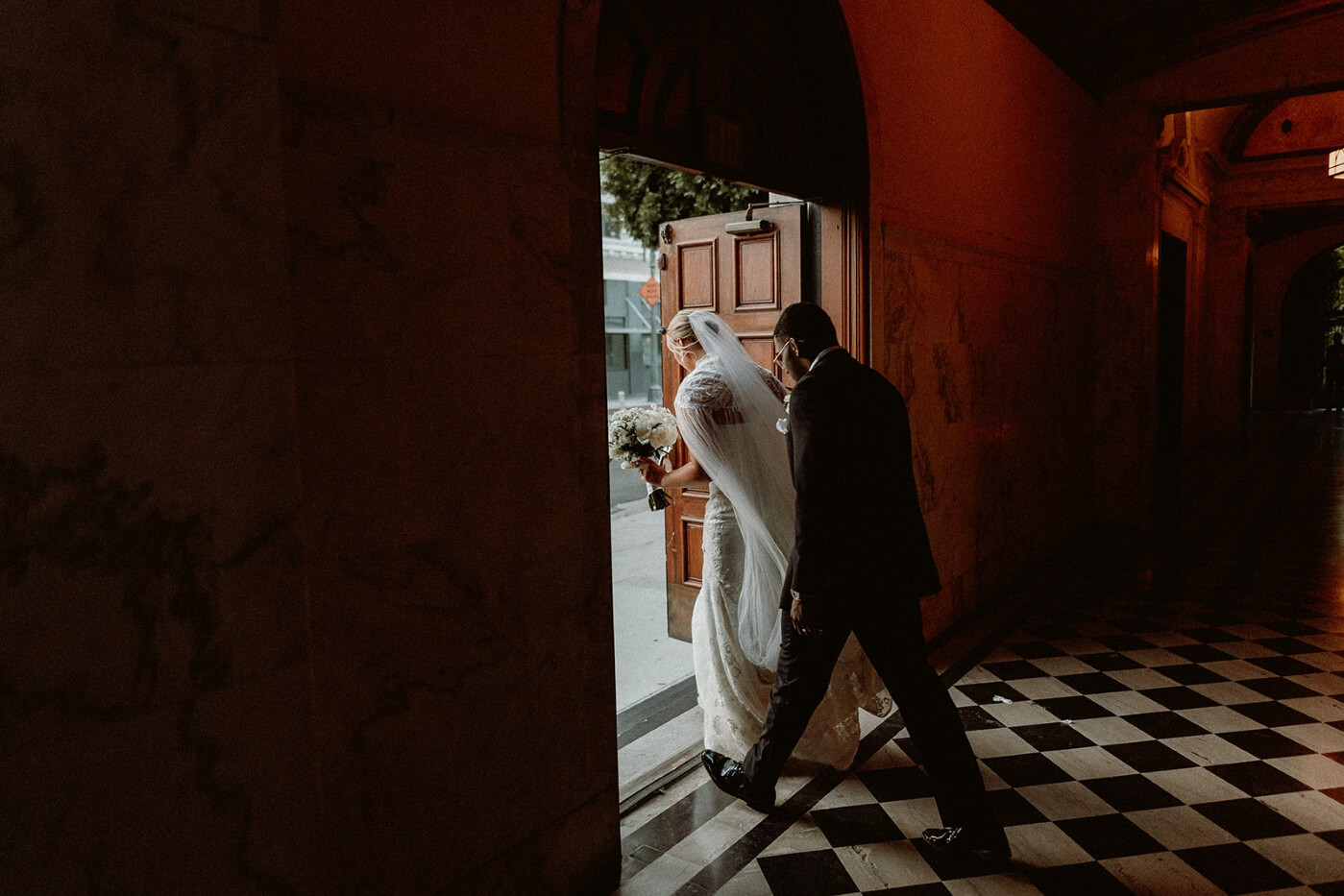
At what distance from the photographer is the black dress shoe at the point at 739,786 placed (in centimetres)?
351

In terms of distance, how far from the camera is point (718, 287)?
5191 mm

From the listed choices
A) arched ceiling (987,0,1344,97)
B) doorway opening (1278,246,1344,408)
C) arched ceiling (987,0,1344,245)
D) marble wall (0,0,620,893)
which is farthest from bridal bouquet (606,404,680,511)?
doorway opening (1278,246,1344,408)

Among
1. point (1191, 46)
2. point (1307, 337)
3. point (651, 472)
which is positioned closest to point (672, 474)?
point (651, 472)

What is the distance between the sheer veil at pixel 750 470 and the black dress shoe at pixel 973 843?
990mm

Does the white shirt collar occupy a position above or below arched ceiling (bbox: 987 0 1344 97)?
below

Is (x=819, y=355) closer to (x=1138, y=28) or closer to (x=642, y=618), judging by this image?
(x=642, y=618)

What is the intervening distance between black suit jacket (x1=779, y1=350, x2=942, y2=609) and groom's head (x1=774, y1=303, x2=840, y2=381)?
0.15 metres

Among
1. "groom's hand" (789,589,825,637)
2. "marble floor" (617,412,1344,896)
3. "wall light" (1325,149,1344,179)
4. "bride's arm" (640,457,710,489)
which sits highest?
"wall light" (1325,149,1344,179)

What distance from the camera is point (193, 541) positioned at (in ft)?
5.93

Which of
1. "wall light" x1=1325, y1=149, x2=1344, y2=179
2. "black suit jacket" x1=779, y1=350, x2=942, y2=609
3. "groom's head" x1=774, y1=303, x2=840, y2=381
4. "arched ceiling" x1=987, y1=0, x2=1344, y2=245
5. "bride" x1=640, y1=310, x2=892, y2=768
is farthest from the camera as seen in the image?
"wall light" x1=1325, y1=149, x2=1344, y2=179

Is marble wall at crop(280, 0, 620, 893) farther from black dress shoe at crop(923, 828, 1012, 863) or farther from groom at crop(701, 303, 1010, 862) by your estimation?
black dress shoe at crop(923, 828, 1012, 863)

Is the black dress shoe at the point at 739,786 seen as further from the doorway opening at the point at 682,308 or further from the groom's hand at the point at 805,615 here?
the groom's hand at the point at 805,615

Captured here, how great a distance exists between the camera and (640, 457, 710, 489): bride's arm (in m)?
4.20

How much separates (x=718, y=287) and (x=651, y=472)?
140cm
